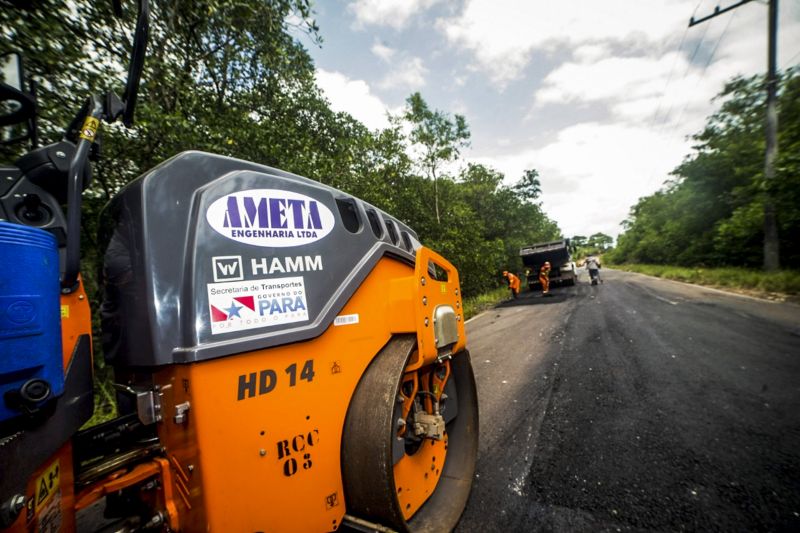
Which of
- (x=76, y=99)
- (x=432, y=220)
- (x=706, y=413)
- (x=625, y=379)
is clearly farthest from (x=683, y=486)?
(x=432, y=220)

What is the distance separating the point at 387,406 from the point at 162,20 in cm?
753

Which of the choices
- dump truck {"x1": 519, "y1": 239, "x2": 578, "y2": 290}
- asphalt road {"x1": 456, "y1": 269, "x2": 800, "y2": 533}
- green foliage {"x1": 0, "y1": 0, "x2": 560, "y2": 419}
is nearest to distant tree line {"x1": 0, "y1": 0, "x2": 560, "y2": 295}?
green foliage {"x1": 0, "y1": 0, "x2": 560, "y2": 419}

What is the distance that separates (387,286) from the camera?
6.79ft

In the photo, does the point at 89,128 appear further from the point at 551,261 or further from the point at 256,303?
the point at 551,261

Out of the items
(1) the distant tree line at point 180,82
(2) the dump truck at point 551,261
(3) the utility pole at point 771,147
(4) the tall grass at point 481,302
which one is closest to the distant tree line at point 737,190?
(3) the utility pole at point 771,147

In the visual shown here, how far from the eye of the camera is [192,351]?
4.18 feet

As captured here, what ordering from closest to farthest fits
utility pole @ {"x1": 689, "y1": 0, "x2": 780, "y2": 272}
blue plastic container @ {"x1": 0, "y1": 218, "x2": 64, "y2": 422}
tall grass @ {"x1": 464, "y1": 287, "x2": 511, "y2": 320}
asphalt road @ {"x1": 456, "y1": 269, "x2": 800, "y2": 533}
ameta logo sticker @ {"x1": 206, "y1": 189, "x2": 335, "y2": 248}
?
blue plastic container @ {"x1": 0, "y1": 218, "x2": 64, "y2": 422}
ameta logo sticker @ {"x1": 206, "y1": 189, "x2": 335, "y2": 248}
asphalt road @ {"x1": 456, "y1": 269, "x2": 800, "y2": 533}
utility pole @ {"x1": 689, "y1": 0, "x2": 780, "y2": 272}
tall grass @ {"x1": 464, "y1": 287, "x2": 511, "y2": 320}

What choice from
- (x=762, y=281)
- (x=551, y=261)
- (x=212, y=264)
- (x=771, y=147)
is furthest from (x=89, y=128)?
(x=551, y=261)

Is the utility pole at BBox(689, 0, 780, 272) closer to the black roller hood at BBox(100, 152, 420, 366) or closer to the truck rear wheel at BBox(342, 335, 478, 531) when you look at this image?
the truck rear wheel at BBox(342, 335, 478, 531)

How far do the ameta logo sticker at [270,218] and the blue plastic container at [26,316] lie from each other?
1.77 feet

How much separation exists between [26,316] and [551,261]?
2056 centimetres

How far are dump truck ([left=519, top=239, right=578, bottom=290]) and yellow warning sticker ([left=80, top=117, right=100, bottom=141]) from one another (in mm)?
18873

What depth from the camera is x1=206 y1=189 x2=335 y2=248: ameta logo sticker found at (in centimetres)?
148

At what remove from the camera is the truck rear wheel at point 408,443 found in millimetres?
1604
